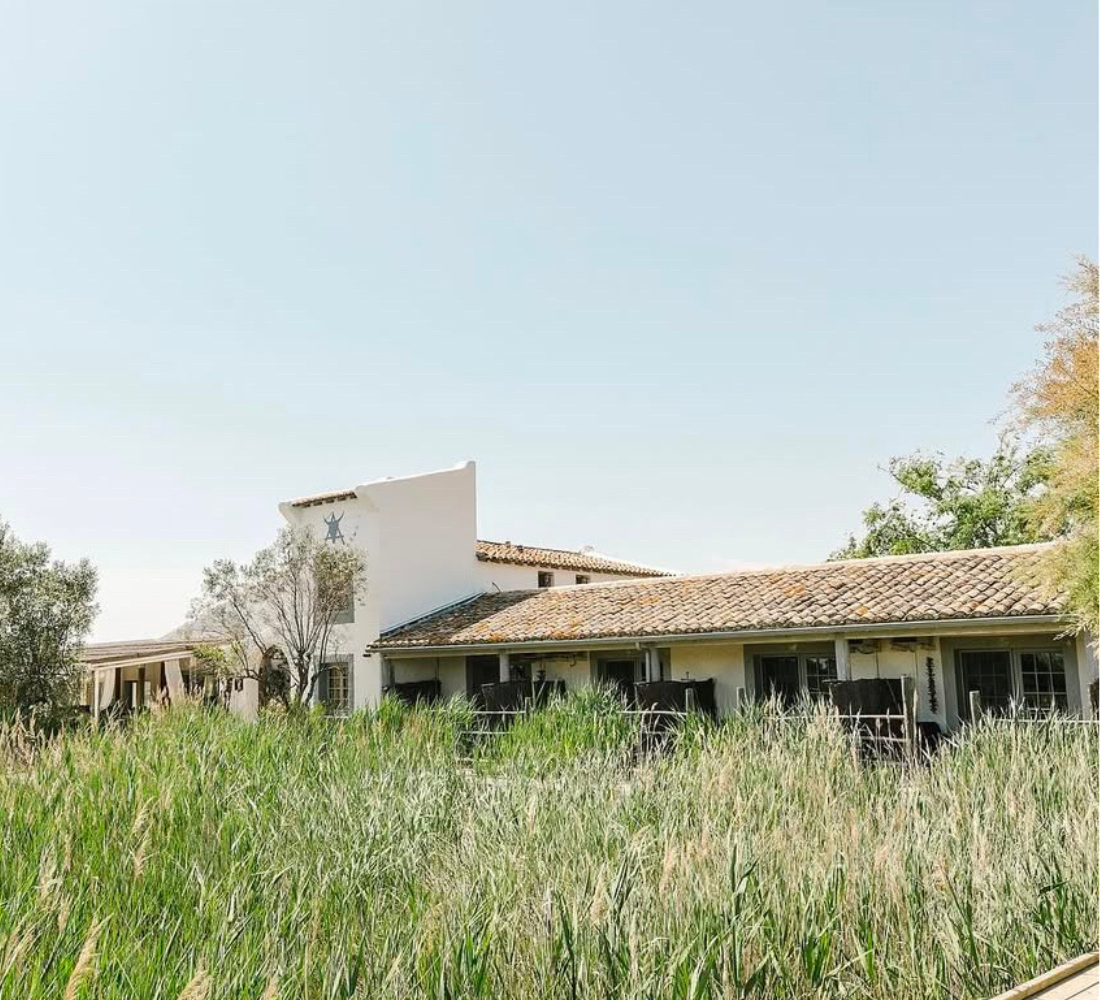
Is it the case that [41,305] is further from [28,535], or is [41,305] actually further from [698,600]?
[698,600]

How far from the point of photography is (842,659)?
15.1 m

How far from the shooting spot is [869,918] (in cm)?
437

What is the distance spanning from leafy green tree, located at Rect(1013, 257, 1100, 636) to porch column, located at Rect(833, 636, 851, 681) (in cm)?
459

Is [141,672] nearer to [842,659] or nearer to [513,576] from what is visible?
[513,576]

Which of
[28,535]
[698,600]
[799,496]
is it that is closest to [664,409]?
[698,600]

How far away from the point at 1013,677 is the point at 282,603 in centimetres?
1418

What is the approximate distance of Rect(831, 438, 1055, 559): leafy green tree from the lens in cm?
3231

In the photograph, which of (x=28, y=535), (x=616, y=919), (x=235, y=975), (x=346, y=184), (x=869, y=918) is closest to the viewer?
(x=235, y=975)

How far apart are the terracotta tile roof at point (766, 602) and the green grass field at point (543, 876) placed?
20.8 feet

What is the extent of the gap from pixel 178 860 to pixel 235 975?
2.41 meters

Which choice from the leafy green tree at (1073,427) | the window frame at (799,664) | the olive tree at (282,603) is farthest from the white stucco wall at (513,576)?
the leafy green tree at (1073,427)

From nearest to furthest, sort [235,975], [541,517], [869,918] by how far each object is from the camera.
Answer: [235,975] < [869,918] < [541,517]

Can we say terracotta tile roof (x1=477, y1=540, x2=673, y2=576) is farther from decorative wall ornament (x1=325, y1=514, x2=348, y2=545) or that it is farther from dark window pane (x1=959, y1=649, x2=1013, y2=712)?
dark window pane (x1=959, y1=649, x2=1013, y2=712)

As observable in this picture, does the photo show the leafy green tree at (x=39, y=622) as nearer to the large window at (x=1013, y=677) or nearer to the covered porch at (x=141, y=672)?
the covered porch at (x=141, y=672)
